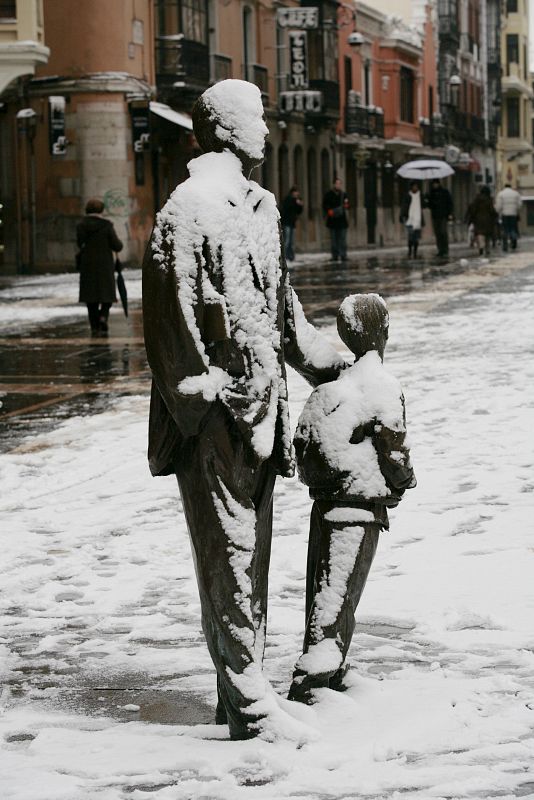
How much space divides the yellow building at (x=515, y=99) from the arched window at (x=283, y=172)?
137ft

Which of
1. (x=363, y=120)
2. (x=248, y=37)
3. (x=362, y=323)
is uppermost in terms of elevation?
(x=248, y=37)

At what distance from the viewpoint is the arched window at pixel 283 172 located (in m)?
45.0


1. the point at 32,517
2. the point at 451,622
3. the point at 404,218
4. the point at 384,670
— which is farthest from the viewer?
the point at 404,218

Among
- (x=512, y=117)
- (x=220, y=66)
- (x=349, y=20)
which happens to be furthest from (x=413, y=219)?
(x=512, y=117)

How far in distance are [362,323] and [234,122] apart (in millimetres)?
603

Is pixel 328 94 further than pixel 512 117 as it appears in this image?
No

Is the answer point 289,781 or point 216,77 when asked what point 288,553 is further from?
point 216,77

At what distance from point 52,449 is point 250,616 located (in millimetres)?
4964

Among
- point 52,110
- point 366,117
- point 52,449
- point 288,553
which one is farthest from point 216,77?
point 288,553

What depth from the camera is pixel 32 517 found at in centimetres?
653

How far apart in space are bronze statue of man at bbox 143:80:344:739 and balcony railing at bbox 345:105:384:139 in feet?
163

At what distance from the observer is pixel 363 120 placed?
53781mm

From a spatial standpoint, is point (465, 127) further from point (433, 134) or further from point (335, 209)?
point (335, 209)

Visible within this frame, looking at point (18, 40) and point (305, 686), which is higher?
point (18, 40)
